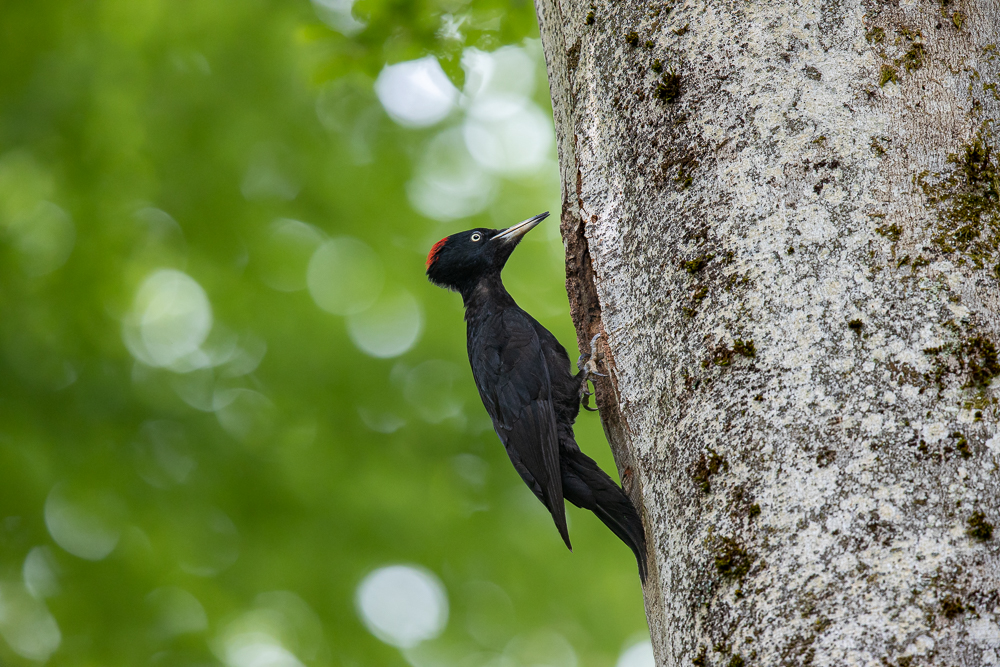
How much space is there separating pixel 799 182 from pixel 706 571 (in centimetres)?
73

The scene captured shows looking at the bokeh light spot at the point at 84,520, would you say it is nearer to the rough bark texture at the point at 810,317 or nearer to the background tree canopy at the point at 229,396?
the background tree canopy at the point at 229,396

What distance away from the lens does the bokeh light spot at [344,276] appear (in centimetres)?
583

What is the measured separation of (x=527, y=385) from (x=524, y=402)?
0.28 ft

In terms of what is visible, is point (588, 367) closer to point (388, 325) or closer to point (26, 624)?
point (388, 325)

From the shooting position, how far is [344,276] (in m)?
5.92

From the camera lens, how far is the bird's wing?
10.3ft

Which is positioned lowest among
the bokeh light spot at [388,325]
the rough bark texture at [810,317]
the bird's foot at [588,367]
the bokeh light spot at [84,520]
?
the rough bark texture at [810,317]

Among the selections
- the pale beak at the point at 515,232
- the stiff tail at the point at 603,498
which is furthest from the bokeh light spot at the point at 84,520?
the stiff tail at the point at 603,498

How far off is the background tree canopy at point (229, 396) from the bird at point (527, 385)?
1.43m

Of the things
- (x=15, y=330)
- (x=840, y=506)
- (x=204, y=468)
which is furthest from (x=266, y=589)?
(x=840, y=506)

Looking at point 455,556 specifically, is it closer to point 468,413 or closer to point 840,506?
point 468,413

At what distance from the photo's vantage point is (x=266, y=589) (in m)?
5.36

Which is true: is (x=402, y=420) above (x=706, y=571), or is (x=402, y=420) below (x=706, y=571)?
above

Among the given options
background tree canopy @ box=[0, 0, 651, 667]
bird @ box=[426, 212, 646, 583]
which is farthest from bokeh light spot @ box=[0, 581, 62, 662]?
bird @ box=[426, 212, 646, 583]
